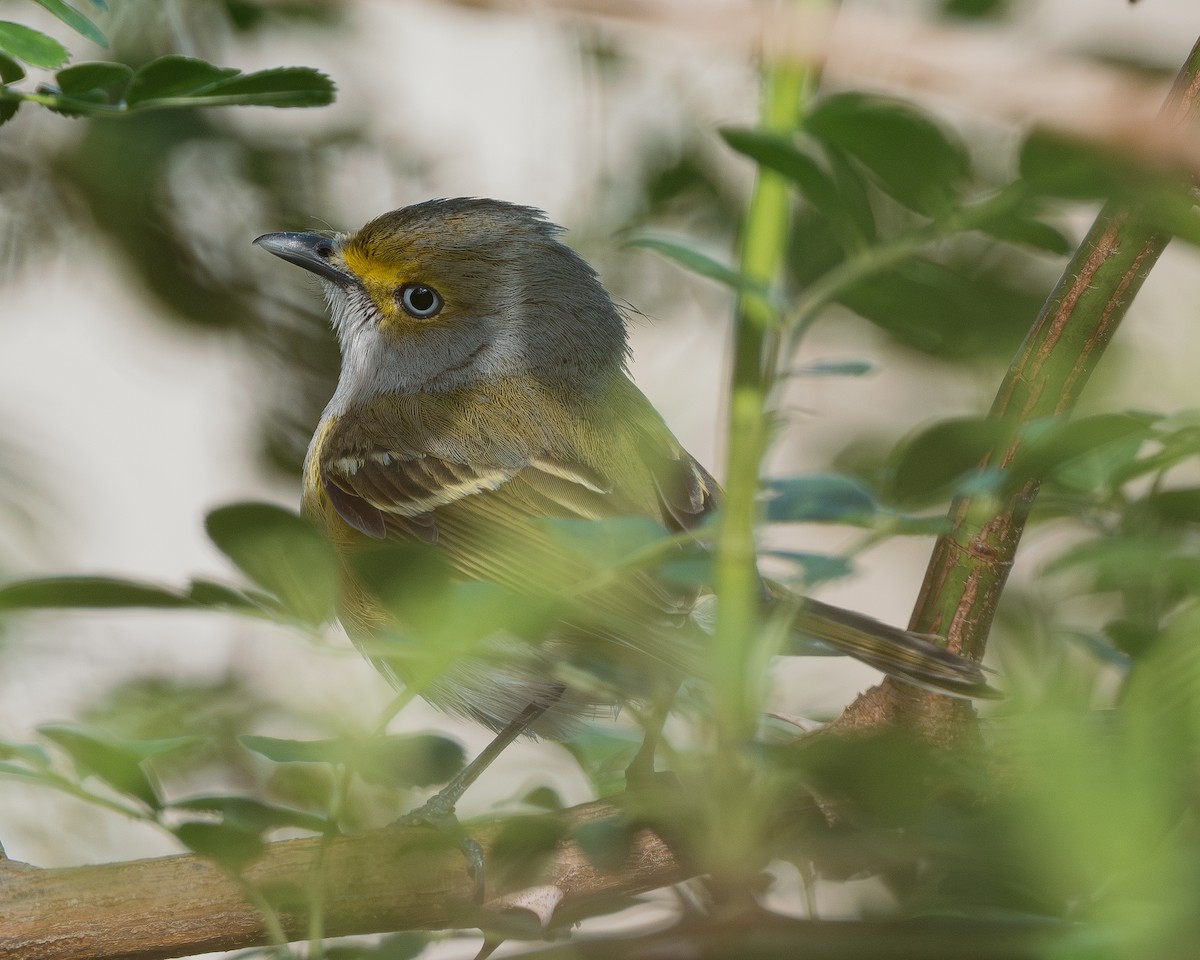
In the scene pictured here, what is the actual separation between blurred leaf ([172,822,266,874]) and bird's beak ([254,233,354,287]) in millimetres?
1849

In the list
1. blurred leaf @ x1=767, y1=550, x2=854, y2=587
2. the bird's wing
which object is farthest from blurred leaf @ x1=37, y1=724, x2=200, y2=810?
the bird's wing

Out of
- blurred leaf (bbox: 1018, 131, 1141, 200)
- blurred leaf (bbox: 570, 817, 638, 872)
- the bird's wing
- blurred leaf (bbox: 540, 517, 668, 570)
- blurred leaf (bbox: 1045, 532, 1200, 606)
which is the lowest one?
blurred leaf (bbox: 570, 817, 638, 872)

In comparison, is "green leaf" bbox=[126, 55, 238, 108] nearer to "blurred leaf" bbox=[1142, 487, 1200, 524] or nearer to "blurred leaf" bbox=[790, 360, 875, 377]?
"blurred leaf" bbox=[790, 360, 875, 377]

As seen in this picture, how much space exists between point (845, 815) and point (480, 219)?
2.41m

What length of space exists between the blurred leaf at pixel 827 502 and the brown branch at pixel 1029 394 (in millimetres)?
312

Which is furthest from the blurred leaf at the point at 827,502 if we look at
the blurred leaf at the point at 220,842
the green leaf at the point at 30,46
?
the green leaf at the point at 30,46

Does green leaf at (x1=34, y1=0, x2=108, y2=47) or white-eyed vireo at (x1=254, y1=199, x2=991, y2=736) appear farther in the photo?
white-eyed vireo at (x1=254, y1=199, x2=991, y2=736)

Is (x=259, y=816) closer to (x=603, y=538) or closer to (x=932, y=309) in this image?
(x=603, y=538)

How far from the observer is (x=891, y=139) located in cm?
61

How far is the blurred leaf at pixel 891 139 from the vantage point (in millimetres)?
593

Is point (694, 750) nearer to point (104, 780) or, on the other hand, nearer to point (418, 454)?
point (104, 780)

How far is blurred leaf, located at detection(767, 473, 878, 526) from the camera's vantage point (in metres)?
0.62

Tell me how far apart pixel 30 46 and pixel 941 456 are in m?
0.77

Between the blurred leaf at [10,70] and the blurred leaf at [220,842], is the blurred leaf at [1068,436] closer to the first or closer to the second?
the blurred leaf at [220,842]
